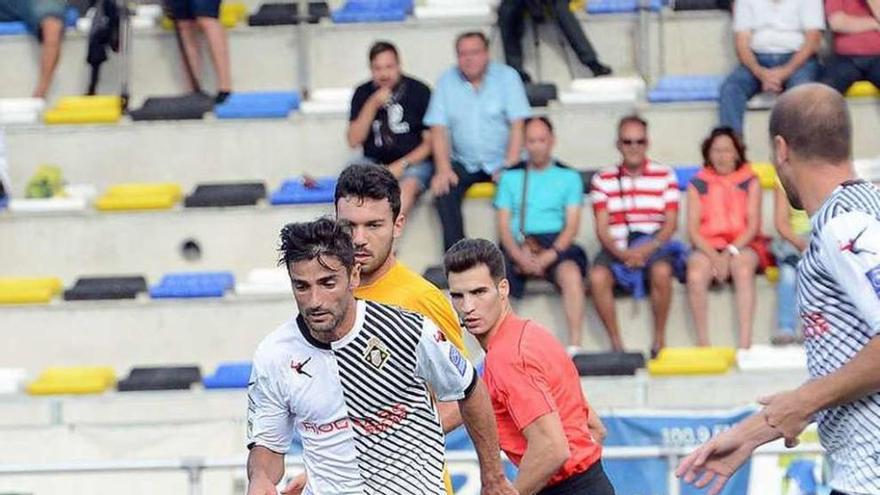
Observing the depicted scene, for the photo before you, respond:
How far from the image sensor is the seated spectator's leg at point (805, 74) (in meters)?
13.4

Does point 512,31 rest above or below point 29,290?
above

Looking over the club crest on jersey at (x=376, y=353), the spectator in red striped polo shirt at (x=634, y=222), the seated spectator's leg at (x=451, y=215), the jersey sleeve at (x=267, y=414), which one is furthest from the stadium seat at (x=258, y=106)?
the club crest on jersey at (x=376, y=353)

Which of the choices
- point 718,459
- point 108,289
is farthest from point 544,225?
point 718,459

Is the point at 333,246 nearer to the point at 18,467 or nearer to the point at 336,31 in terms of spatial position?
the point at 18,467

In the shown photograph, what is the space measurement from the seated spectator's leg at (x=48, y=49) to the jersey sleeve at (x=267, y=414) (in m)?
9.36

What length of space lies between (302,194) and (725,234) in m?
3.05

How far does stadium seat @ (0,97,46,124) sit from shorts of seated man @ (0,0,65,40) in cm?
65

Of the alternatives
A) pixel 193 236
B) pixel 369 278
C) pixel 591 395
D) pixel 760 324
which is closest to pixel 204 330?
pixel 193 236

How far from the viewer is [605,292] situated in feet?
40.2

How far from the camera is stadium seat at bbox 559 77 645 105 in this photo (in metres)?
14.0

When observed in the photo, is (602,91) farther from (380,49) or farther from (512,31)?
(380,49)

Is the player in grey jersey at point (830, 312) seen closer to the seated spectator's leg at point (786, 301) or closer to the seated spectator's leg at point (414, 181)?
the seated spectator's leg at point (786, 301)

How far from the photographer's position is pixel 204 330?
13062mm

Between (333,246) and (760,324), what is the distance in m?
7.38
